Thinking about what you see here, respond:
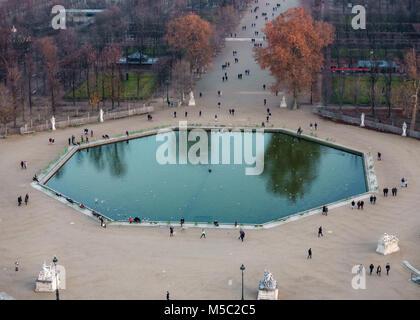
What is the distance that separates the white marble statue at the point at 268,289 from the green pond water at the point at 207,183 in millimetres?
17298

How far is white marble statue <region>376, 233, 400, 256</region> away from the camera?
69562mm

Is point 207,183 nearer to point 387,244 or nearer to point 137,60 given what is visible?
point 387,244

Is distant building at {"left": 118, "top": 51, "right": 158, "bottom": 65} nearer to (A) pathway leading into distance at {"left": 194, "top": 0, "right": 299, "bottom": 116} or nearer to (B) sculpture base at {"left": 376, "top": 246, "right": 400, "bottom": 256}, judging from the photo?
(A) pathway leading into distance at {"left": 194, "top": 0, "right": 299, "bottom": 116}

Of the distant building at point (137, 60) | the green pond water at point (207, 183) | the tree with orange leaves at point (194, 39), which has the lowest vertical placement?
the green pond water at point (207, 183)

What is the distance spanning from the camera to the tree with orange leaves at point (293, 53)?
11606 centimetres

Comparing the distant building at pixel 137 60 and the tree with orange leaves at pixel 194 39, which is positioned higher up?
the tree with orange leaves at pixel 194 39

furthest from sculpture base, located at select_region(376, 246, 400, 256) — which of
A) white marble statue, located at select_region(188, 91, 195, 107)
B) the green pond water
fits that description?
white marble statue, located at select_region(188, 91, 195, 107)

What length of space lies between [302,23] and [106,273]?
6283 centimetres

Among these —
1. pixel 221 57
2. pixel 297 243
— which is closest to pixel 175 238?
pixel 297 243

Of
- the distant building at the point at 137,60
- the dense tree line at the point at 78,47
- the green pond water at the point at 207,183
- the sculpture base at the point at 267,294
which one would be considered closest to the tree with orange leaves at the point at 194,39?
the dense tree line at the point at 78,47

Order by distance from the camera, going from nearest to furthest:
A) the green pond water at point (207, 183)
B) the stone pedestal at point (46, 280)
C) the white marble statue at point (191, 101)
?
the stone pedestal at point (46, 280) < the green pond water at point (207, 183) < the white marble statue at point (191, 101)

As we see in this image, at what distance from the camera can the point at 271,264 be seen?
68375 millimetres

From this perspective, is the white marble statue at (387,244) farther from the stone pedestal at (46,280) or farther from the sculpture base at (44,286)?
the sculpture base at (44,286)
